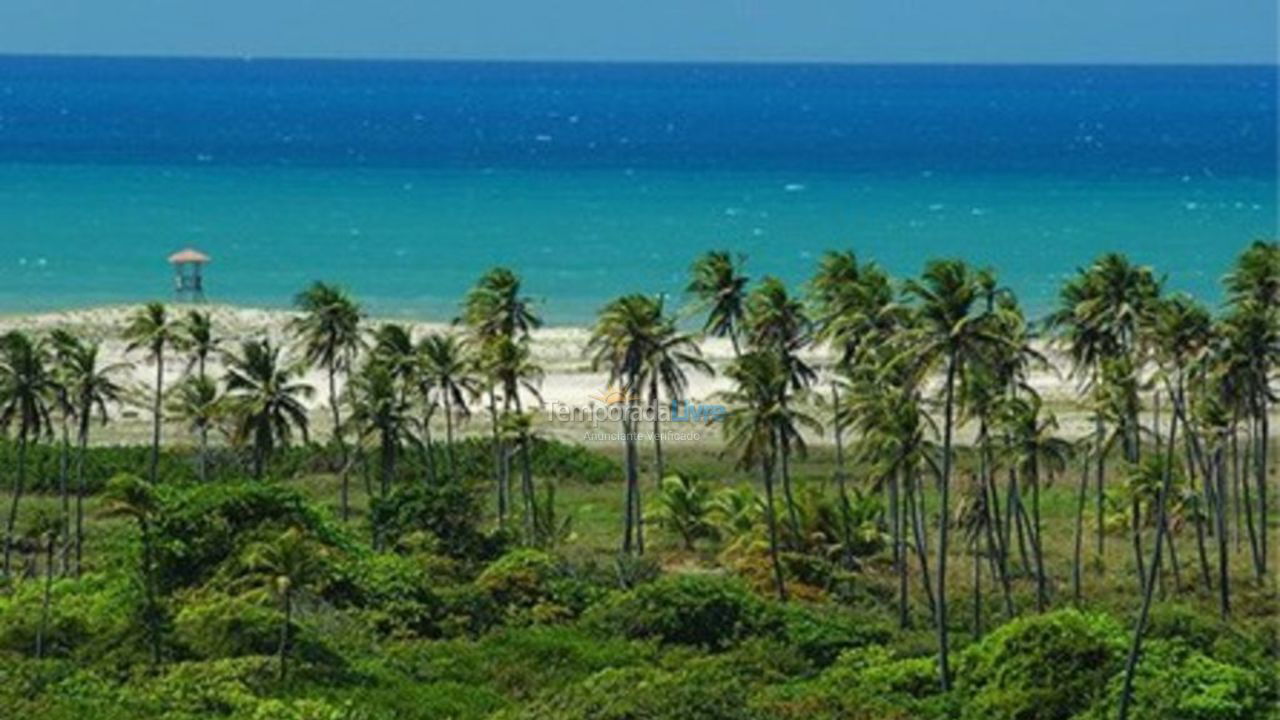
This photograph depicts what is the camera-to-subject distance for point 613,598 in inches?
2881

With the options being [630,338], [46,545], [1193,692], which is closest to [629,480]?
[630,338]

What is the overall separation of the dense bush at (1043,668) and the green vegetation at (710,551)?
0.25ft

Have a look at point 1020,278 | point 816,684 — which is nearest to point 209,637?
point 816,684

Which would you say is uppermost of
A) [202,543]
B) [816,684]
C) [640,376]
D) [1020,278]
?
[1020,278]

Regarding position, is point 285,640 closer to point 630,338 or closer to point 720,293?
point 630,338

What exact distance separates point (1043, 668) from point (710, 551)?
27.6 meters

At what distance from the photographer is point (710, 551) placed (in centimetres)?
8756

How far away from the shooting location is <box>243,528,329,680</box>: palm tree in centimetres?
6309

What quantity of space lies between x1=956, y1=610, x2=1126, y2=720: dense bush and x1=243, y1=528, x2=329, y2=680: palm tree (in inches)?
740

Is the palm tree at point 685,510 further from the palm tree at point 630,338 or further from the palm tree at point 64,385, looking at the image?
the palm tree at point 64,385

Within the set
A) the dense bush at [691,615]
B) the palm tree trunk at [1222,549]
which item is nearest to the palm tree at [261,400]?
the dense bush at [691,615]

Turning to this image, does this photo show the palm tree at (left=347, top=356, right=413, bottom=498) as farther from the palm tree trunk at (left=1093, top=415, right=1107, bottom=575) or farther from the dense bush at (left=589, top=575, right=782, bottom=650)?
the palm tree trunk at (left=1093, top=415, right=1107, bottom=575)

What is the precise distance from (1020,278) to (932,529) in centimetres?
7902

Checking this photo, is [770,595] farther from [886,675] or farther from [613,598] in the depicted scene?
[886,675]
